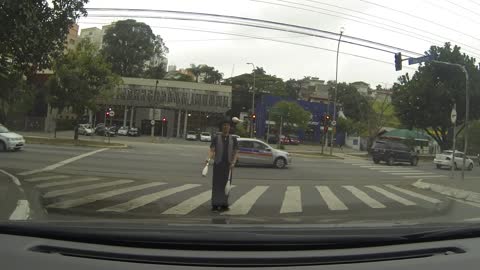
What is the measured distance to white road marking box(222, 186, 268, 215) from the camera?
9523 millimetres

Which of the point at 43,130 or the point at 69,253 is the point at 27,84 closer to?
the point at 69,253

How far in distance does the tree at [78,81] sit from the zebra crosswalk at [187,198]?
20775 mm

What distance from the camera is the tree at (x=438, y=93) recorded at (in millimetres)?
47938

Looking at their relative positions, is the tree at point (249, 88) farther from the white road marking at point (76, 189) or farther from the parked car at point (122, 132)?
the white road marking at point (76, 189)

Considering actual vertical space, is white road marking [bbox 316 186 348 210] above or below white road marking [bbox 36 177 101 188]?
above

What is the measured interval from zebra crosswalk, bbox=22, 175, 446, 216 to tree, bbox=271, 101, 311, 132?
50.1 meters

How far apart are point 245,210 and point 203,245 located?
7553mm

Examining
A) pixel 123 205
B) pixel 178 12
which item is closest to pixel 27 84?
pixel 178 12

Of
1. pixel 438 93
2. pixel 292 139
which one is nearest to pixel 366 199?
pixel 438 93

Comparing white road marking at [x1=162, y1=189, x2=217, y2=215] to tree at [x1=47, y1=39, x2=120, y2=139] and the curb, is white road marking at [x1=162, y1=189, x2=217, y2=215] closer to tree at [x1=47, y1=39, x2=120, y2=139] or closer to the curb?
the curb

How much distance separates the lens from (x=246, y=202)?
36.5ft

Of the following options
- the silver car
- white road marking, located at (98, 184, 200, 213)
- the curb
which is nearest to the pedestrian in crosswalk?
white road marking, located at (98, 184, 200, 213)

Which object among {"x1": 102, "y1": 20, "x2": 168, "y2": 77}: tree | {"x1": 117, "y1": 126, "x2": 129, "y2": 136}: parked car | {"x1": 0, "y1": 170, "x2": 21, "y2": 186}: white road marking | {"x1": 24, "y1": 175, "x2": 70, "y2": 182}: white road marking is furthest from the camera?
{"x1": 102, "y1": 20, "x2": 168, "y2": 77}: tree

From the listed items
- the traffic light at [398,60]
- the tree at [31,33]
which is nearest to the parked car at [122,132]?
the traffic light at [398,60]
